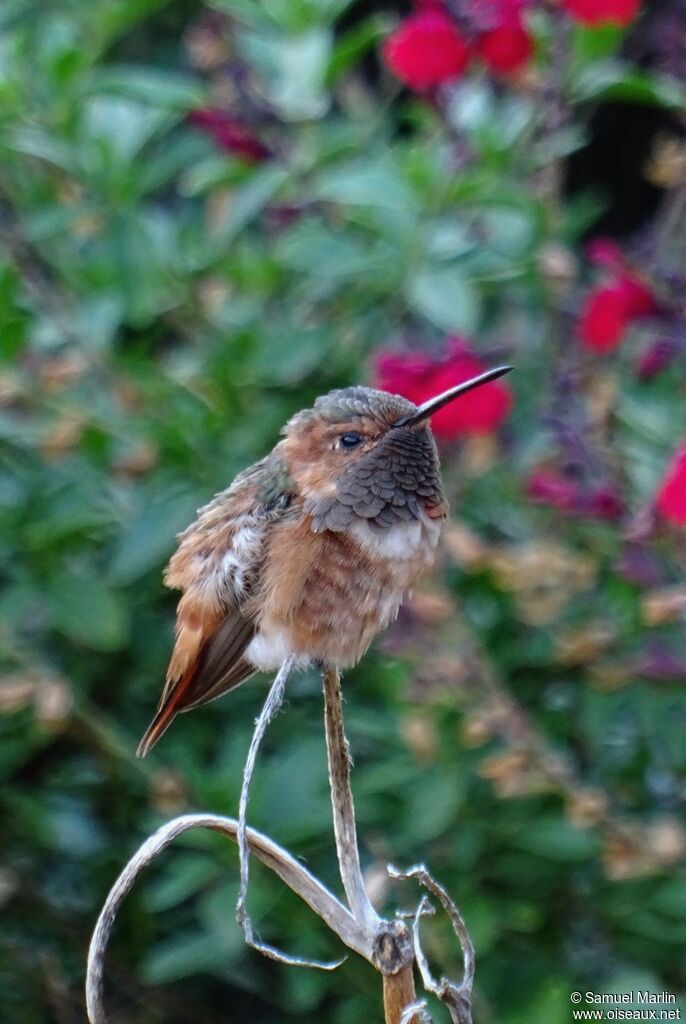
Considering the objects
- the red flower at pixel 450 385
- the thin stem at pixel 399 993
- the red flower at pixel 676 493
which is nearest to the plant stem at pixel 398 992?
the thin stem at pixel 399 993

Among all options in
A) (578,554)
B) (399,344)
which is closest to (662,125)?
(399,344)

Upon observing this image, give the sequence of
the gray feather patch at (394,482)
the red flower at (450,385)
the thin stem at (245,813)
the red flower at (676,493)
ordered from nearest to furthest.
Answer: the thin stem at (245,813) < the gray feather patch at (394,482) < the red flower at (676,493) < the red flower at (450,385)

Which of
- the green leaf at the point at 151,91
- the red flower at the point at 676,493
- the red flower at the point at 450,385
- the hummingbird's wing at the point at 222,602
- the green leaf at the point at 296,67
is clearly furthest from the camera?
the green leaf at the point at 296,67

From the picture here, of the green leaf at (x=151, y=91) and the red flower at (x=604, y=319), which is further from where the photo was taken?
the green leaf at (x=151, y=91)

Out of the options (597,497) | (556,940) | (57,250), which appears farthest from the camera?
(57,250)

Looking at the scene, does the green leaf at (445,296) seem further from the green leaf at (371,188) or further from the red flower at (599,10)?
the red flower at (599,10)

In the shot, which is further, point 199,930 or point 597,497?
point 199,930

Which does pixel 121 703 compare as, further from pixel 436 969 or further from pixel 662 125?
pixel 662 125
